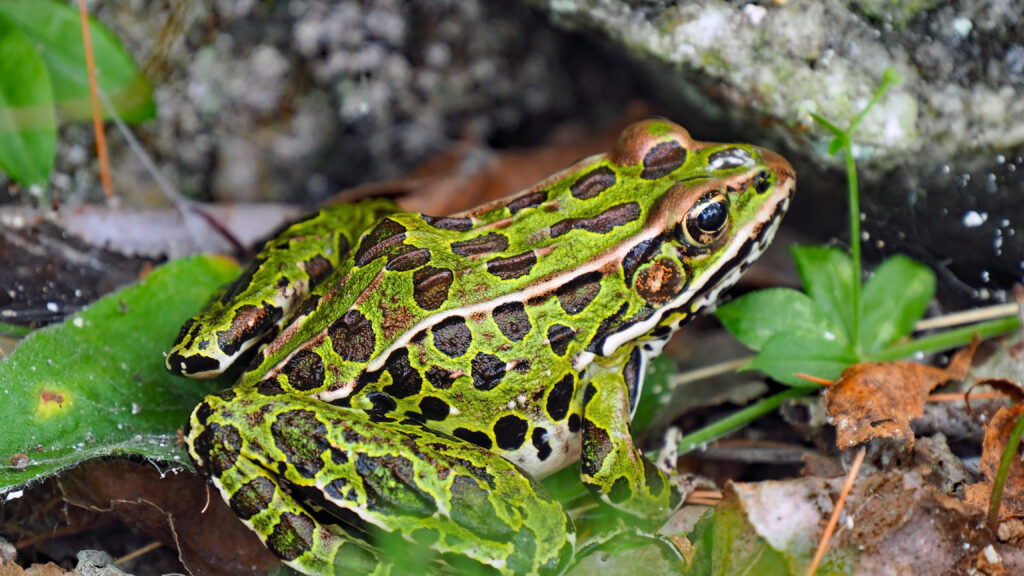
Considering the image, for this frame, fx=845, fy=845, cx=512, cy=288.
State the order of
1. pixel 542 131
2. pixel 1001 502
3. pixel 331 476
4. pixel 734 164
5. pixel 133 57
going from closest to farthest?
pixel 331 476 < pixel 1001 502 < pixel 734 164 < pixel 133 57 < pixel 542 131

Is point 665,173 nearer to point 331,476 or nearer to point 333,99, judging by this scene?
point 331,476

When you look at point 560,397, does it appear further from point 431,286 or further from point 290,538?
point 290,538

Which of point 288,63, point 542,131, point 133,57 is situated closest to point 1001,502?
point 542,131

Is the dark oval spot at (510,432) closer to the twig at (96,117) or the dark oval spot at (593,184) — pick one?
the dark oval spot at (593,184)

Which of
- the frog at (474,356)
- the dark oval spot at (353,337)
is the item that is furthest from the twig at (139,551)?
the dark oval spot at (353,337)

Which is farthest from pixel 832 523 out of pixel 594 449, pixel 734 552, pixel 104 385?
pixel 104 385
